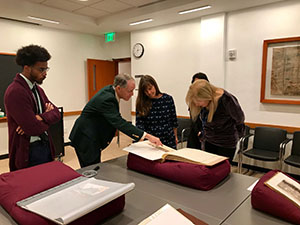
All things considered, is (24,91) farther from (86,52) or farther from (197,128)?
(86,52)

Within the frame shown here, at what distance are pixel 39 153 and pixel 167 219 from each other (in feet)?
3.71

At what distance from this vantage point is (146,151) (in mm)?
1494

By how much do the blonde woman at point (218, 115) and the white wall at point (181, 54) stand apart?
2.15 meters

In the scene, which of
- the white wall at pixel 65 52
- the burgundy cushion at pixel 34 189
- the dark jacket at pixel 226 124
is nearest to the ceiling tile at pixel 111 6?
the white wall at pixel 65 52

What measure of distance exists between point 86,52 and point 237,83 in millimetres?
3535

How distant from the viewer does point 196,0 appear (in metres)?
3.32

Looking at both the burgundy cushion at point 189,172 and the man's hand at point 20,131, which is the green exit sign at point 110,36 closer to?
the man's hand at point 20,131

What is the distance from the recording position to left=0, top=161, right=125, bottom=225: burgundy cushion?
0.83 metres

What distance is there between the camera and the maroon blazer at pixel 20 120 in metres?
1.50

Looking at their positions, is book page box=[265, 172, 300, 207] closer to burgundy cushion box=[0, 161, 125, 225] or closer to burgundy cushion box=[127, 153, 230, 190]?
burgundy cushion box=[127, 153, 230, 190]

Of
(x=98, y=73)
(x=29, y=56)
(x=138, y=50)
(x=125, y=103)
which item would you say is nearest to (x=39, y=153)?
(x=29, y=56)

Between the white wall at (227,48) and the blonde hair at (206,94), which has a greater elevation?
the white wall at (227,48)

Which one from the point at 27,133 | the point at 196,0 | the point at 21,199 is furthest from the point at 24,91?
the point at 196,0

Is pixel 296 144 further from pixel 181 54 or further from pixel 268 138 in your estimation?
pixel 181 54
